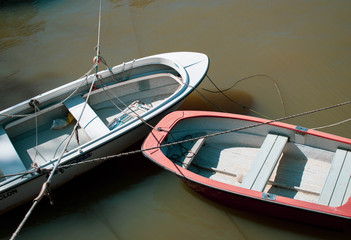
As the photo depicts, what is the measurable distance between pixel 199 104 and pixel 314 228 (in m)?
3.45

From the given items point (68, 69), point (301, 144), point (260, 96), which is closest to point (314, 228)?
point (301, 144)

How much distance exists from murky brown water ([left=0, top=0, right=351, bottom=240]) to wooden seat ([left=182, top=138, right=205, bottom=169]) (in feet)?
1.78

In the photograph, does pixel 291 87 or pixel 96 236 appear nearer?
pixel 96 236

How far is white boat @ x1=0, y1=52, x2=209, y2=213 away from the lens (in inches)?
223

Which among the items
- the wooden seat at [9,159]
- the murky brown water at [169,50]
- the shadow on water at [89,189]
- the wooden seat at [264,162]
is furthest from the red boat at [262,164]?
the wooden seat at [9,159]

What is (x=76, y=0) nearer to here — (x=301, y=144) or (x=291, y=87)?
(x=291, y=87)

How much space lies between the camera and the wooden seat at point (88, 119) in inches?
239

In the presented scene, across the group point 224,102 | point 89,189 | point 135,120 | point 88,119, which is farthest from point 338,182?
point 88,119

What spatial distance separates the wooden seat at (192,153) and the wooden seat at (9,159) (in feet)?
8.46

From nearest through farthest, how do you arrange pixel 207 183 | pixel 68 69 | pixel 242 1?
pixel 207 183, pixel 68 69, pixel 242 1

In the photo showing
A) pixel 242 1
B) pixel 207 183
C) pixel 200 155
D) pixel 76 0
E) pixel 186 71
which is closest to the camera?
pixel 207 183

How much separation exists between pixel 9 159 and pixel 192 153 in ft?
9.82

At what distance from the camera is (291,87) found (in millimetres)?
7527

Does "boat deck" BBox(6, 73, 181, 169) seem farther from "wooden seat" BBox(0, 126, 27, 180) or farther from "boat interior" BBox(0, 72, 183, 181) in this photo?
"wooden seat" BBox(0, 126, 27, 180)
